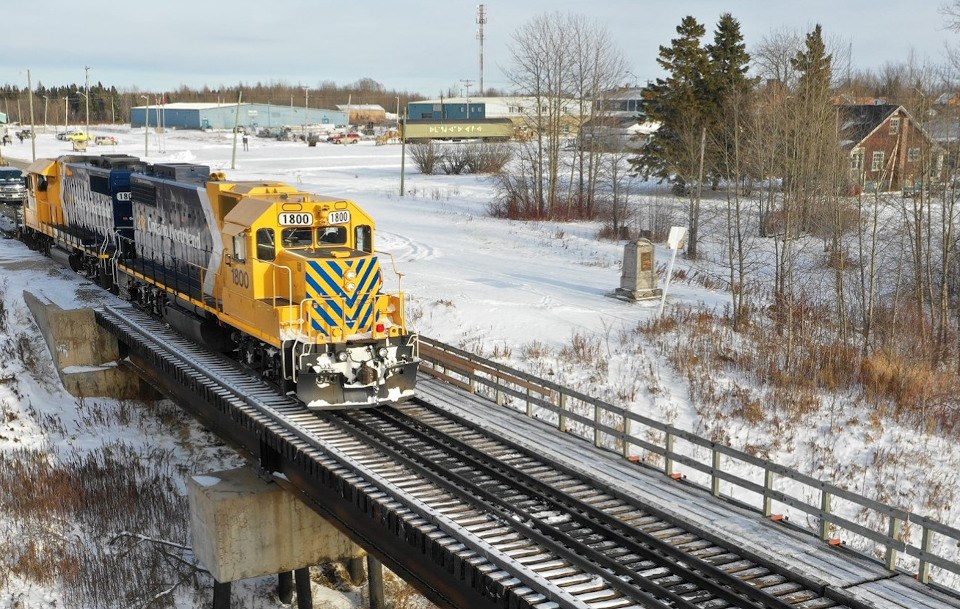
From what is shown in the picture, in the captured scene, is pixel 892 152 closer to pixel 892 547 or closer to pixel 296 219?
pixel 296 219

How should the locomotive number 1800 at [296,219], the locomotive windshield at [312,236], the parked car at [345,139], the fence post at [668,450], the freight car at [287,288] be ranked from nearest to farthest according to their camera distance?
the fence post at [668,450]
the freight car at [287,288]
the locomotive number 1800 at [296,219]
the locomotive windshield at [312,236]
the parked car at [345,139]

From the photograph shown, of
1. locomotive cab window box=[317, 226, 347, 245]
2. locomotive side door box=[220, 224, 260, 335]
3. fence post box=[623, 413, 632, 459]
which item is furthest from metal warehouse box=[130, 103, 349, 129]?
fence post box=[623, 413, 632, 459]

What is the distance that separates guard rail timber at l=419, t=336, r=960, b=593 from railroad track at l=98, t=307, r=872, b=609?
3.72 ft

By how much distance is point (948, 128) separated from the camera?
2369 centimetres

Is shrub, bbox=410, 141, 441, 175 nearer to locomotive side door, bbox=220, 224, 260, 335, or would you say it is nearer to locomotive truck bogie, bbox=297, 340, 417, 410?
locomotive side door, bbox=220, 224, 260, 335

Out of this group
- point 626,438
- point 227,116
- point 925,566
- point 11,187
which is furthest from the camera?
point 227,116

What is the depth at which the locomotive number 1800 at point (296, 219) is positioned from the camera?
1475cm

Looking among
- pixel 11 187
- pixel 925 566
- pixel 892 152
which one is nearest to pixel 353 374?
pixel 925 566

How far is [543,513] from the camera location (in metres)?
10.7

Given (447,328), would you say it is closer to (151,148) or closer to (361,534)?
(361,534)

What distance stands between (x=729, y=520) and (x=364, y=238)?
26.3 ft

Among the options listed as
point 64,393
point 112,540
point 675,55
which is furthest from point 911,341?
point 675,55

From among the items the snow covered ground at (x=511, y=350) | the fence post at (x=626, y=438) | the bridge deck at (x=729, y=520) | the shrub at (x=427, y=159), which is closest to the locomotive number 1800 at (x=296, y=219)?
the snow covered ground at (x=511, y=350)

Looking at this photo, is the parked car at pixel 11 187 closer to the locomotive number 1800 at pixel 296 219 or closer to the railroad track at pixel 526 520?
the locomotive number 1800 at pixel 296 219
